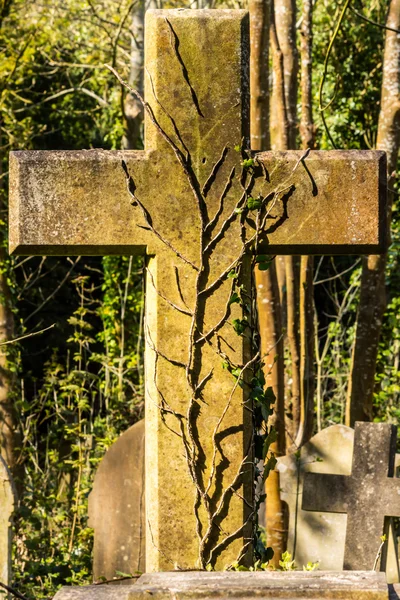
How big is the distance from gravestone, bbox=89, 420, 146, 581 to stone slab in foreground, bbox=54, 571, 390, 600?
350 centimetres

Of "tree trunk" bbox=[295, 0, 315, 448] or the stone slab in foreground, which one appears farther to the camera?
"tree trunk" bbox=[295, 0, 315, 448]

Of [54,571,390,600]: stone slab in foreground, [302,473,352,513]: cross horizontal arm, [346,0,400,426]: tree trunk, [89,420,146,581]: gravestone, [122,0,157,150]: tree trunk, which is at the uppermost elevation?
[122,0,157,150]: tree trunk

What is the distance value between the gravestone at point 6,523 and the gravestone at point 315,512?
165cm

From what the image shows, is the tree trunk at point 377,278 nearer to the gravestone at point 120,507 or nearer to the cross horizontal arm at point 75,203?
the gravestone at point 120,507

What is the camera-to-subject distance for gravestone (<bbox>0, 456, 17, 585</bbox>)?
16.0ft

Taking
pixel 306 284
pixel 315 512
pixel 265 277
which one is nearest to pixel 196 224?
pixel 265 277

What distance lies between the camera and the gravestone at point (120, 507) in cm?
549

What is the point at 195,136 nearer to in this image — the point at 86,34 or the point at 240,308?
the point at 240,308

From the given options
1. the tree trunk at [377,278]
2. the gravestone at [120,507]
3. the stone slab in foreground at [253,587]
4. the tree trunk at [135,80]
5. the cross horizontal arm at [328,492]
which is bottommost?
the gravestone at [120,507]

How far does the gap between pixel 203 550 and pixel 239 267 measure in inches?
36.2

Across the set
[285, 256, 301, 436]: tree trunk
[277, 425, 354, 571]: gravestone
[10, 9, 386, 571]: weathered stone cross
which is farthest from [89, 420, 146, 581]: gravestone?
[10, 9, 386, 571]: weathered stone cross

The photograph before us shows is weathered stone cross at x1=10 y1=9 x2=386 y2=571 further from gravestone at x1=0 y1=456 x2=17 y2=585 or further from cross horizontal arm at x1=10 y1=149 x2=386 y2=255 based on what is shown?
gravestone at x1=0 y1=456 x2=17 y2=585

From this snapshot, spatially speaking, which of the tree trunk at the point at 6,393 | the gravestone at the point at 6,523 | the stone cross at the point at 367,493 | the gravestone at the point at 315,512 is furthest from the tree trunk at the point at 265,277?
the tree trunk at the point at 6,393

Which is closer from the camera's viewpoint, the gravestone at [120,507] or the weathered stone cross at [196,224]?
the weathered stone cross at [196,224]
